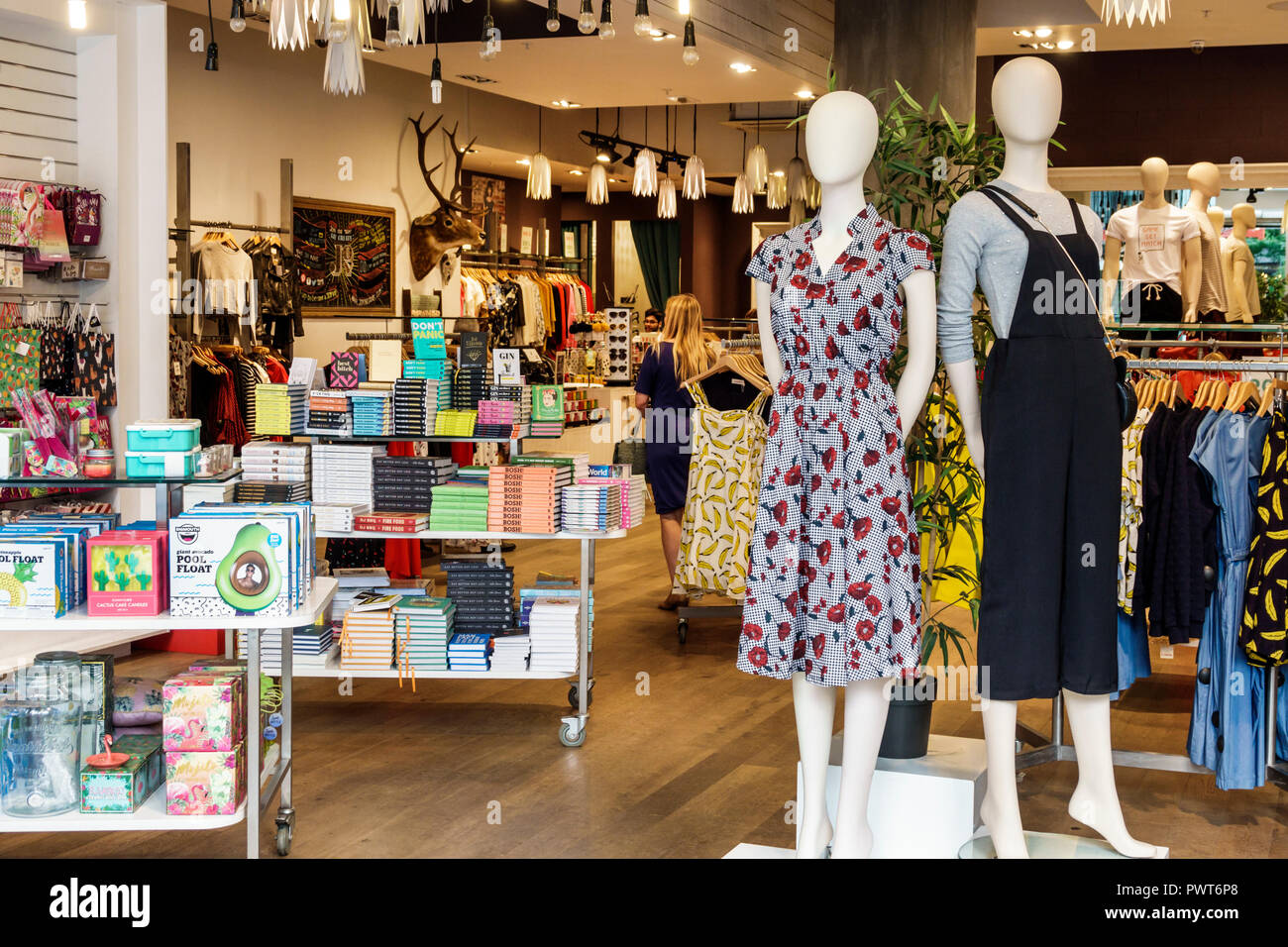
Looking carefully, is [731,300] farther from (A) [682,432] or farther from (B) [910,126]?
(B) [910,126]

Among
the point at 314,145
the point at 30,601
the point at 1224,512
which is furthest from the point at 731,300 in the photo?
the point at 30,601

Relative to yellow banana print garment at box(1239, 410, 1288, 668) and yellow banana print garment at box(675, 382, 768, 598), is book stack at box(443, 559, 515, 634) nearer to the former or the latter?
yellow banana print garment at box(675, 382, 768, 598)

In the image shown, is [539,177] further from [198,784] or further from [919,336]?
[198,784]

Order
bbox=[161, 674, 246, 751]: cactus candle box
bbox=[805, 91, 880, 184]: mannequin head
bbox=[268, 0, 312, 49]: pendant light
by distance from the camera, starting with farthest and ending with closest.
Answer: bbox=[268, 0, 312, 49]: pendant light → bbox=[161, 674, 246, 751]: cactus candle box → bbox=[805, 91, 880, 184]: mannequin head

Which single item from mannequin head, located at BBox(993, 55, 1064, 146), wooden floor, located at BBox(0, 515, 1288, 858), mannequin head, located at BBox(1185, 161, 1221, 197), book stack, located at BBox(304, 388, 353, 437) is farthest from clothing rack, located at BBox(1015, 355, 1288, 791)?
mannequin head, located at BBox(1185, 161, 1221, 197)

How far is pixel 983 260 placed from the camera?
311 centimetres

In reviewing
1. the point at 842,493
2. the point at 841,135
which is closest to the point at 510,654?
the point at 842,493

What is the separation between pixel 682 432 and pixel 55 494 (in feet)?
9.89

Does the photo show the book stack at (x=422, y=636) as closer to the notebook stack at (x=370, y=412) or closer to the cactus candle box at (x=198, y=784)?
the notebook stack at (x=370, y=412)

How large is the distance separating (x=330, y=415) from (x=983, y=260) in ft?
9.00

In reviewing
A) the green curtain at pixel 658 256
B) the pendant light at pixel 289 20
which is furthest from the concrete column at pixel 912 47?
the green curtain at pixel 658 256

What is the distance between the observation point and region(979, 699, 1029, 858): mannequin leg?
3131 millimetres

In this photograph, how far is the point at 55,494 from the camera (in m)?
5.85

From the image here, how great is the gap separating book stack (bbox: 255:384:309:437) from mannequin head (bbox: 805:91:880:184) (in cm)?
261
